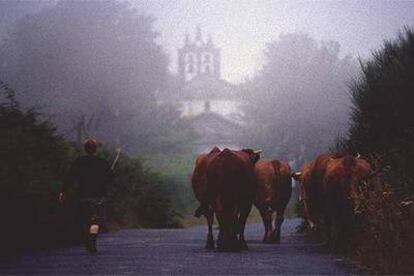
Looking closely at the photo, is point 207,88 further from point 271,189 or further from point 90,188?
point 90,188

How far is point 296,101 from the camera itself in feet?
252

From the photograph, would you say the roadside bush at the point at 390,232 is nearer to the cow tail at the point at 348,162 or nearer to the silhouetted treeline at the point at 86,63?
the cow tail at the point at 348,162

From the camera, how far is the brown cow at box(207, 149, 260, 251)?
1302 cm

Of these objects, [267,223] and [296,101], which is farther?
[296,101]

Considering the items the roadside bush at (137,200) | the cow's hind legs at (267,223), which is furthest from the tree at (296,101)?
the cow's hind legs at (267,223)

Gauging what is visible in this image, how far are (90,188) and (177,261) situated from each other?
2.54 m

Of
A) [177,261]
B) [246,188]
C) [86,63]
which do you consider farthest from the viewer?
[86,63]

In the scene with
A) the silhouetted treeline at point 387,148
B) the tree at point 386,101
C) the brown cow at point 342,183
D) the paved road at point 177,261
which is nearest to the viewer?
the silhouetted treeline at point 387,148

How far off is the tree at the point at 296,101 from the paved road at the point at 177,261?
62.6 meters

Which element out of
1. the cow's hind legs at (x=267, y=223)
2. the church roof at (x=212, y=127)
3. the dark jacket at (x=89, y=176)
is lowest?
the cow's hind legs at (x=267, y=223)

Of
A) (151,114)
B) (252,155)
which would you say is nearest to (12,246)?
(252,155)

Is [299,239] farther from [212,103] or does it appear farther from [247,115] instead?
[212,103]

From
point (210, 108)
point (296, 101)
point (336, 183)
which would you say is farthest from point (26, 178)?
point (210, 108)

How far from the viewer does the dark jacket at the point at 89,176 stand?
1316 centimetres
